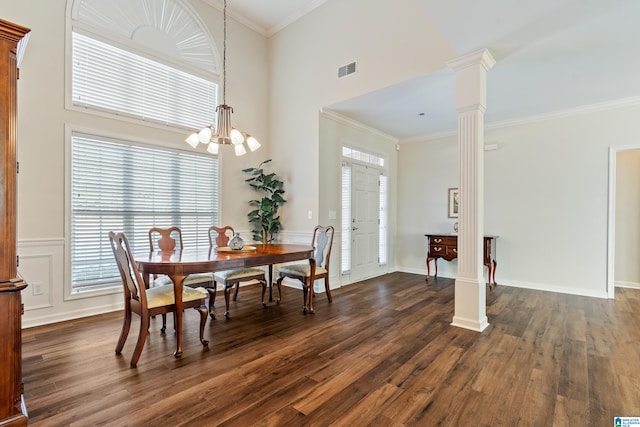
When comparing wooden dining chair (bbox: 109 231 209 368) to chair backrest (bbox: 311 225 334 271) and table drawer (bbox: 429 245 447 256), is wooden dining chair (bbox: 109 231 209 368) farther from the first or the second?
table drawer (bbox: 429 245 447 256)

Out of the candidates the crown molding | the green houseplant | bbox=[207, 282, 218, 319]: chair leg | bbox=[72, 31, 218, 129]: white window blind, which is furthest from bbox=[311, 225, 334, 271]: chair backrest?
the crown molding

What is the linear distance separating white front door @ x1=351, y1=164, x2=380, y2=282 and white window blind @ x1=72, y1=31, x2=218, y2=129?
8.83 feet

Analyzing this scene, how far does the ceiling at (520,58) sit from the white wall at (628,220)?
1.34 metres

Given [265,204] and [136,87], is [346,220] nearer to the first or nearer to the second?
[265,204]

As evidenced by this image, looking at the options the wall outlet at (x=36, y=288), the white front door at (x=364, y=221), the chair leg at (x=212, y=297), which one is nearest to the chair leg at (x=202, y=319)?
the chair leg at (x=212, y=297)

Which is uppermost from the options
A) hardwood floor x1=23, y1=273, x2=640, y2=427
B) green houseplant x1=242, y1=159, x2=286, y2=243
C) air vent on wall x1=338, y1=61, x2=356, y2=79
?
air vent on wall x1=338, y1=61, x2=356, y2=79

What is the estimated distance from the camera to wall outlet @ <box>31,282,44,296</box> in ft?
10.2

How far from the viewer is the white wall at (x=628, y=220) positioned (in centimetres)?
493

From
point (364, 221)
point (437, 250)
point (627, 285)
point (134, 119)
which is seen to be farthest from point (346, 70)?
point (627, 285)

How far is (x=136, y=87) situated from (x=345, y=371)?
408cm

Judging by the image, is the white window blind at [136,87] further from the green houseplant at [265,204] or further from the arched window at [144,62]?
the green houseplant at [265,204]

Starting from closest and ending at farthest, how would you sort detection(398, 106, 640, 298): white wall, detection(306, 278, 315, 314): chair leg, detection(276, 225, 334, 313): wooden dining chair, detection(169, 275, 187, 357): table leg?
1. detection(169, 275, 187, 357): table leg
2. detection(306, 278, 315, 314): chair leg
3. detection(276, 225, 334, 313): wooden dining chair
4. detection(398, 106, 640, 298): white wall

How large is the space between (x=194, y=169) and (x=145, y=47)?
1.64 metres

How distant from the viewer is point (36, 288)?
3107mm
